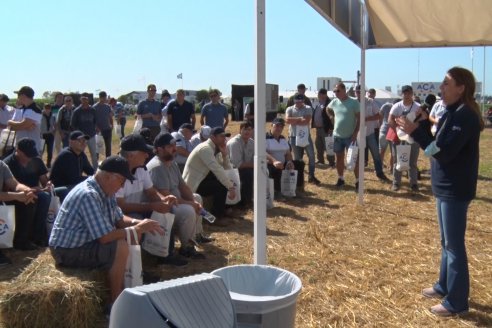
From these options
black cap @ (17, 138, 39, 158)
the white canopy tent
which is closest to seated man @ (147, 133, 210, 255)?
black cap @ (17, 138, 39, 158)

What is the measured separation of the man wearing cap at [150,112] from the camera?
11.7 m

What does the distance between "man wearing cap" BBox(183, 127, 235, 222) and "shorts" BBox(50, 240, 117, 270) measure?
2.94m

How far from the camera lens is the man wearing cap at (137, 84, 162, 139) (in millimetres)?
11742

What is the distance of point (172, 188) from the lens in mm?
5914

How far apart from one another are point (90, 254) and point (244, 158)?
4.48 meters

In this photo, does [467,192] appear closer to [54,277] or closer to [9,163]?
[54,277]

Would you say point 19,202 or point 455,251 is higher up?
point 19,202

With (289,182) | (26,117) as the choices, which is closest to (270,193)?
(289,182)

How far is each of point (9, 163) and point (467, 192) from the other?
4963 millimetres

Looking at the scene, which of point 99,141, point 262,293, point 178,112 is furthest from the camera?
point 99,141

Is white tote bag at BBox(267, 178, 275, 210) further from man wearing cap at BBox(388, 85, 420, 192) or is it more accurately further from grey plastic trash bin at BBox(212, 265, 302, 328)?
grey plastic trash bin at BBox(212, 265, 302, 328)

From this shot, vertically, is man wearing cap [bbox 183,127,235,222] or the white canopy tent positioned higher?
the white canopy tent

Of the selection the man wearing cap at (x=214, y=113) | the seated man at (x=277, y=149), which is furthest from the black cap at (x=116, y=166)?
the man wearing cap at (x=214, y=113)

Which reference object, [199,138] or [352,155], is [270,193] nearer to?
[199,138]
